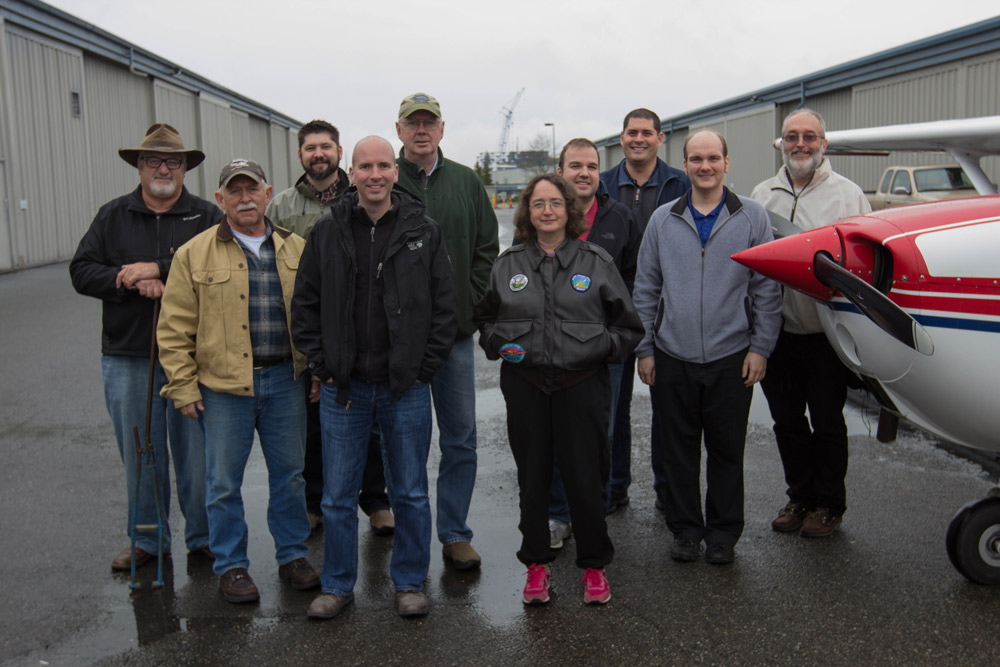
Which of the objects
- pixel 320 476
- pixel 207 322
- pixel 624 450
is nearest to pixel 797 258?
Result: pixel 624 450

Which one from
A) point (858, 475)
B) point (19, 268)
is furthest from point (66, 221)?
point (858, 475)

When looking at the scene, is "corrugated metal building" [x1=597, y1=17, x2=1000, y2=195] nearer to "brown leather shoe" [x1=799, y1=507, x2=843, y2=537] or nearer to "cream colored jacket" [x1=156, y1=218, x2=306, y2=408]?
"brown leather shoe" [x1=799, y1=507, x2=843, y2=537]

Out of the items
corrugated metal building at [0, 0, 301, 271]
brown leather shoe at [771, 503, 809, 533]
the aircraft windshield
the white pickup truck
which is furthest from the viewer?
corrugated metal building at [0, 0, 301, 271]

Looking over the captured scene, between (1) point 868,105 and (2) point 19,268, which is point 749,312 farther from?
(1) point 868,105

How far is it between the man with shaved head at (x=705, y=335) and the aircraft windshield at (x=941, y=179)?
13732mm

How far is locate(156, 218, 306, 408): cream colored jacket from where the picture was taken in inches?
135

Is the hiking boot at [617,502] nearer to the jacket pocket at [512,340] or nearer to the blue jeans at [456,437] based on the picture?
the blue jeans at [456,437]

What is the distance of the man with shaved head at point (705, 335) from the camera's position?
376 centimetres

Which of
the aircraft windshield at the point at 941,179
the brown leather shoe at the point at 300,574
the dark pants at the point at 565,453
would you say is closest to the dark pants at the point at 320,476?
the brown leather shoe at the point at 300,574

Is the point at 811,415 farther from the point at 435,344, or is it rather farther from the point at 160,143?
the point at 160,143

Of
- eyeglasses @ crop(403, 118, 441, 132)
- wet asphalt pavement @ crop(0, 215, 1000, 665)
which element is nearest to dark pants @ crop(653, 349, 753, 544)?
wet asphalt pavement @ crop(0, 215, 1000, 665)

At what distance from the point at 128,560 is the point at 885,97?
20835 mm

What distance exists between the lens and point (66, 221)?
60.8ft

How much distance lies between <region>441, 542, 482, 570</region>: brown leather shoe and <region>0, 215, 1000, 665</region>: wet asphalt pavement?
0.04 m
